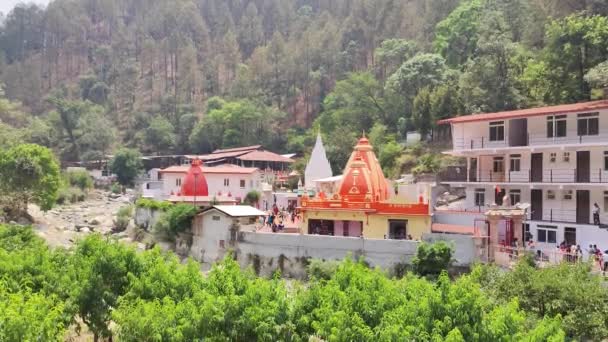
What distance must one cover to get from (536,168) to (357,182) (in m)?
9.81

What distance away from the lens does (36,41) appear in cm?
12656

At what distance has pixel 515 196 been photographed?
33531 millimetres

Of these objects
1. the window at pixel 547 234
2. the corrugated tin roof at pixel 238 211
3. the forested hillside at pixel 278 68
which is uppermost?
the forested hillside at pixel 278 68

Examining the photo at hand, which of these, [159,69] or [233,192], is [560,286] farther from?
[159,69]

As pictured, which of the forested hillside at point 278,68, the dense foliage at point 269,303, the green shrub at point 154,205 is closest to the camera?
the dense foliage at point 269,303

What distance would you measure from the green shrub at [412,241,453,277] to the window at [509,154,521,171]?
8.19m

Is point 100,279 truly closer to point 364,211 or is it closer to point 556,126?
point 364,211

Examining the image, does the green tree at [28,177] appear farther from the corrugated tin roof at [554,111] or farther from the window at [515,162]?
the window at [515,162]

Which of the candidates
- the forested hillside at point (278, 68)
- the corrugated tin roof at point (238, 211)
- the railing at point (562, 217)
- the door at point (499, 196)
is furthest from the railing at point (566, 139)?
the corrugated tin roof at point (238, 211)

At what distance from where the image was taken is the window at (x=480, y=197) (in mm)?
35300

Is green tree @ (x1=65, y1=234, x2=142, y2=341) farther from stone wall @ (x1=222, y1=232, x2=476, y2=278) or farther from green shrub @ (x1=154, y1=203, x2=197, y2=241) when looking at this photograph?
green shrub @ (x1=154, y1=203, x2=197, y2=241)

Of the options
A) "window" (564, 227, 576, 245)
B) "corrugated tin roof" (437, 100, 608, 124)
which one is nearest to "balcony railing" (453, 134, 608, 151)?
"corrugated tin roof" (437, 100, 608, 124)

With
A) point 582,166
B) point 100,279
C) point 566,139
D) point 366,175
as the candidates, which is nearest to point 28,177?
point 366,175

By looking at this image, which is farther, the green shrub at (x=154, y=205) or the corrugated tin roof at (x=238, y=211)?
the green shrub at (x=154, y=205)
